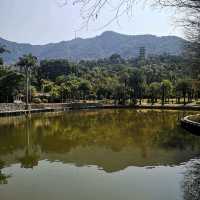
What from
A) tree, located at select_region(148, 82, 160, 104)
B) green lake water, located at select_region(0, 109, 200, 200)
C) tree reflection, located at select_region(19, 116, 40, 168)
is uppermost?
tree, located at select_region(148, 82, 160, 104)

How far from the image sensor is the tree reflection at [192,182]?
11.3 meters

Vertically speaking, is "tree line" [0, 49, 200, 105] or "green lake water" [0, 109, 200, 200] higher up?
"tree line" [0, 49, 200, 105]

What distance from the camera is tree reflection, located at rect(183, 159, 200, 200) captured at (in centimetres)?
1131

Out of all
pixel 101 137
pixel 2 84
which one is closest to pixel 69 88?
pixel 2 84

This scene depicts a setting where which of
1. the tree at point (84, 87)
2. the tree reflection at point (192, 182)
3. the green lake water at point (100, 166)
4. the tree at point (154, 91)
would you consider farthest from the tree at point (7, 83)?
the tree reflection at point (192, 182)

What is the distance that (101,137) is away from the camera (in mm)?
27438

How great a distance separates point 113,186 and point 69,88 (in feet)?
196

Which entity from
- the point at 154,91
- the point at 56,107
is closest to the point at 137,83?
the point at 154,91

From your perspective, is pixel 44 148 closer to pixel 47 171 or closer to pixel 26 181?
pixel 47 171

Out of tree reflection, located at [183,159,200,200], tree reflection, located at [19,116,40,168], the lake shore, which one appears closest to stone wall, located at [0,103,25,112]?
the lake shore

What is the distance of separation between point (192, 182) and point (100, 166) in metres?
4.59

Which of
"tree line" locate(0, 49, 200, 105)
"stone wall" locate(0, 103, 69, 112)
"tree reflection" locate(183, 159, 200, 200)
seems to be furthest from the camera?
"tree line" locate(0, 49, 200, 105)

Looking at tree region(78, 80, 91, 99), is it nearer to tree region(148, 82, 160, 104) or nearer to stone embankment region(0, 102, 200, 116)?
stone embankment region(0, 102, 200, 116)

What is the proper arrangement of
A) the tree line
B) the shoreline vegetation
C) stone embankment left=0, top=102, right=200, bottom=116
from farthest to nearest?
1. the tree line
2. the shoreline vegetation
3. stone embankment left=0, top=102, right=200, bottom=116
